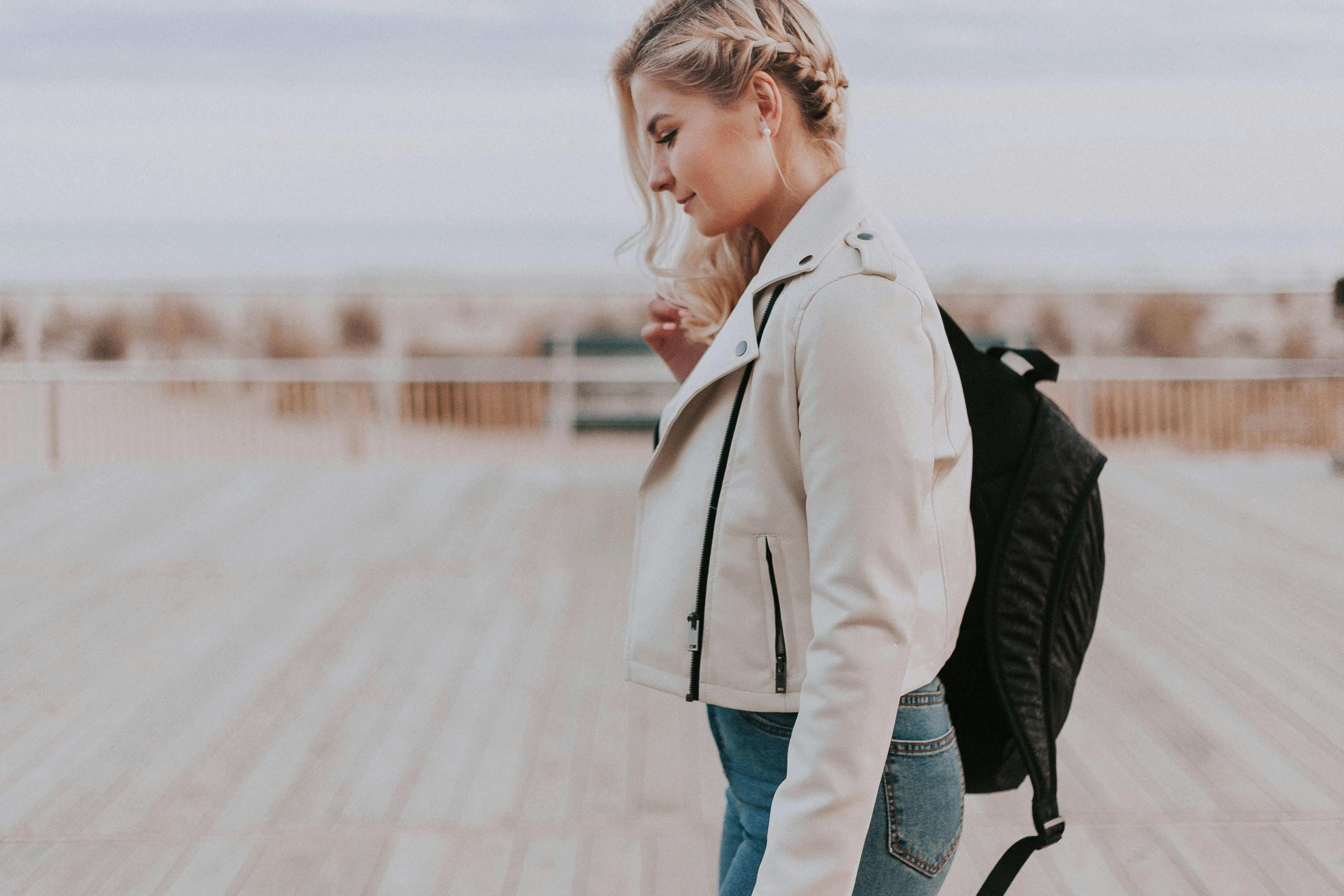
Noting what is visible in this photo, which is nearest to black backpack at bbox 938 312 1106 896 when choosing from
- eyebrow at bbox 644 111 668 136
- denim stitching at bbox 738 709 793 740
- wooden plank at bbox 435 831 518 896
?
denim stitching at bbox 738 709 793 740

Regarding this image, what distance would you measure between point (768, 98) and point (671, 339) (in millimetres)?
492

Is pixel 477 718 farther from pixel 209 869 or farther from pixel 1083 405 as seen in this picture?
pixel 1083 405

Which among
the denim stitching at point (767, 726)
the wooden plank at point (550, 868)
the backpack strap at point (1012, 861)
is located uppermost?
the denim stitching at point (767, 726)

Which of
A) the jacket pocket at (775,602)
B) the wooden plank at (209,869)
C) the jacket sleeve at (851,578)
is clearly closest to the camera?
the jacket sleeve at (851,578)

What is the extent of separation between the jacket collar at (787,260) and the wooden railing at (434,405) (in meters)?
4.99

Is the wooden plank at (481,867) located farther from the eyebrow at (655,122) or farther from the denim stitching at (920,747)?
the eyebrow at (655,122)

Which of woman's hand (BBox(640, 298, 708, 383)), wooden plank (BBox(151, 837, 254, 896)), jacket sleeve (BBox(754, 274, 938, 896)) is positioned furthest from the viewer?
wooden plank (BBox(151, 837, 254, 896))

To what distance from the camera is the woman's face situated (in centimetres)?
96

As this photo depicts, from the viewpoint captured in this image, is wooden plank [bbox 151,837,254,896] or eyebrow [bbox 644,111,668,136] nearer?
eyebrow [bbox 644,111,668,136]

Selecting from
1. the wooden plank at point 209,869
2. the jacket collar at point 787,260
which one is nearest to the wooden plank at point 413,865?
the wooden plank at point 209,869

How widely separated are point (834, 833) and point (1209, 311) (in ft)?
33.8

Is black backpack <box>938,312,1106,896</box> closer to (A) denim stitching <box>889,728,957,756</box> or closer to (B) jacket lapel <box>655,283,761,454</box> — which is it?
(A) denim stitching <box>889,728,957,756</box>

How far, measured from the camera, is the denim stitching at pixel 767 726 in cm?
97

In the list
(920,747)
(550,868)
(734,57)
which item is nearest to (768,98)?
(734,57)
